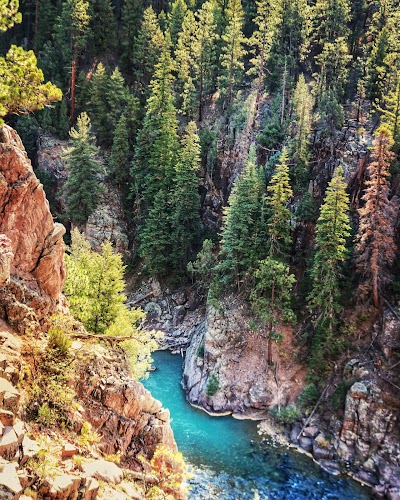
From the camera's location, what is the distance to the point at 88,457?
11734mm

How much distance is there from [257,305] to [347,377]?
7.88 meters

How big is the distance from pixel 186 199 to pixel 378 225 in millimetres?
20478

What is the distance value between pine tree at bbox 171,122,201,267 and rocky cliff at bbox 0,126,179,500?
28181 mm

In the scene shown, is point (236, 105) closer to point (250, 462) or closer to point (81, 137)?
point (81, 137)

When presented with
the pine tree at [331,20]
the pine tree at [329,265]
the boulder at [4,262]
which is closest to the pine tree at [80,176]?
the pine tree at [329,265]

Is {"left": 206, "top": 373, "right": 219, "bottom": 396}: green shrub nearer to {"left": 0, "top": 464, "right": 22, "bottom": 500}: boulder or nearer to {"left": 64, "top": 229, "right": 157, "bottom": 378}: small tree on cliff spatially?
Answer: {"left": 64, "top": 229, "right": 157, "bottom": 378}: small tree on cliff

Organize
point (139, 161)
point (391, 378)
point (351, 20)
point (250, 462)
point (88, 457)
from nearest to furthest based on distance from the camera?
1. point (88, 457)
2. point (250, 462)
3. point (391, 378)
4. point (139, 161)
5. point (351, 20)

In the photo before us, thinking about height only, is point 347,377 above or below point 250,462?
above

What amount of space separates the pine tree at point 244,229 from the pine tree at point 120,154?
61.5ft

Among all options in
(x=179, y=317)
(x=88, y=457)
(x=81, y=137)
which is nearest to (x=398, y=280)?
(x=179, y=317)

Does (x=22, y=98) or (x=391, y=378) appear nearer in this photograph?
(x=22, y=98)

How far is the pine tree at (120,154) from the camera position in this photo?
51.0m

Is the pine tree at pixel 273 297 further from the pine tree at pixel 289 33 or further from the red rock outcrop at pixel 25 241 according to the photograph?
the pine tree at pixel 289 33

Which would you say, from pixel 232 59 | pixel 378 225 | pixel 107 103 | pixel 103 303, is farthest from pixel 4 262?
pixel 107 103
